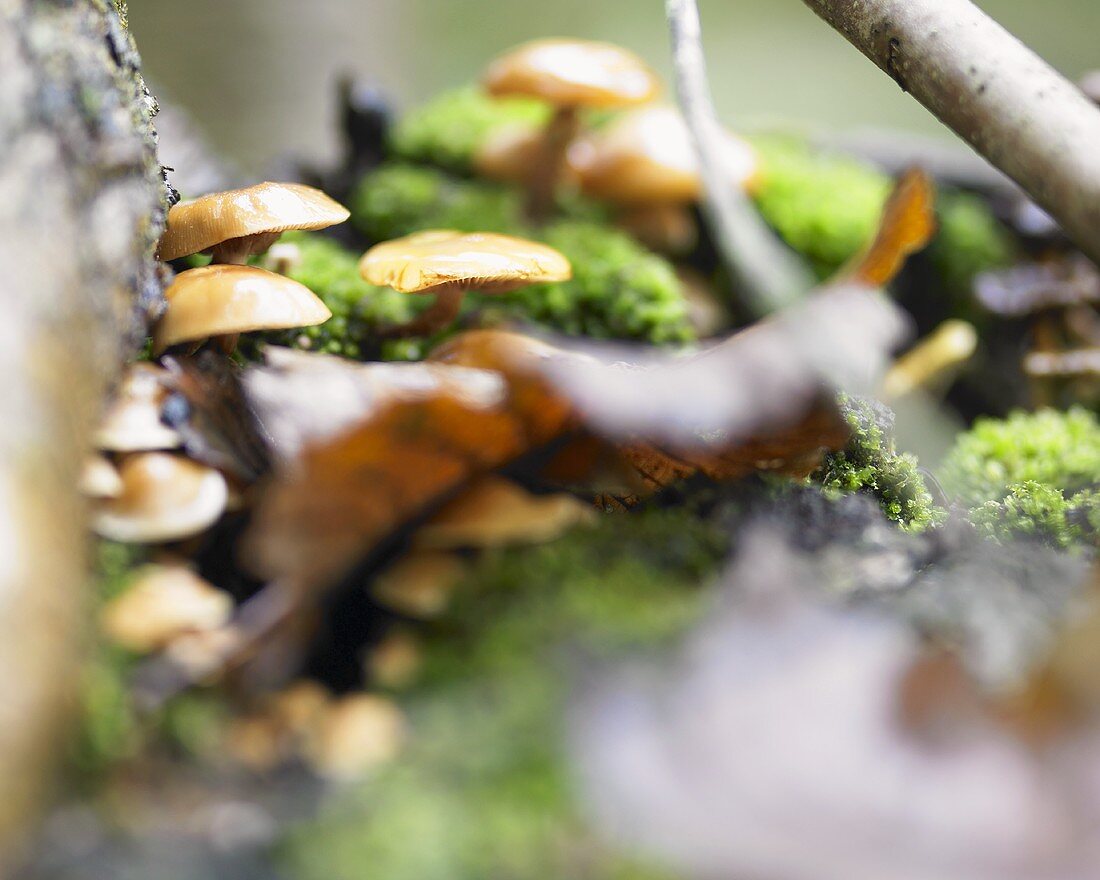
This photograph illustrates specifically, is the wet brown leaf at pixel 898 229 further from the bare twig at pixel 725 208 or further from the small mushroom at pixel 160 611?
the small mushroom at pixel 160 611

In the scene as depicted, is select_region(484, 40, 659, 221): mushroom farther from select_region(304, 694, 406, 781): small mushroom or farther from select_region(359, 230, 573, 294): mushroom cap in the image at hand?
select_region(304, 694, 406, 781): small mushroom

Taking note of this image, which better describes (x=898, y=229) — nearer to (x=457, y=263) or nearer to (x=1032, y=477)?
(x=1032, y=477)

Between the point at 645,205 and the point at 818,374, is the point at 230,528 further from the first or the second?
the point at 645,205

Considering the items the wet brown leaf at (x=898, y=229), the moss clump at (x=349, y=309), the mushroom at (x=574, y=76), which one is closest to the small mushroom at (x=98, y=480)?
the moss clump at (x=349, y=309)

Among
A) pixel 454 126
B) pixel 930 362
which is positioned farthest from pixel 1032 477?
pixel 454 126

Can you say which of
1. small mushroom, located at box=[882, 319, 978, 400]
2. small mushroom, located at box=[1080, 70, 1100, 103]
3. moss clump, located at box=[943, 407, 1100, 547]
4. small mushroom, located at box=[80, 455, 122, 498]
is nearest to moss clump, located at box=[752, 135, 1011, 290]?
small mushroom, located at box=[882, 319, 978, 400]

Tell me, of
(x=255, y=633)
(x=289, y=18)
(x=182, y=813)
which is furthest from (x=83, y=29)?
(x=289, y=18)

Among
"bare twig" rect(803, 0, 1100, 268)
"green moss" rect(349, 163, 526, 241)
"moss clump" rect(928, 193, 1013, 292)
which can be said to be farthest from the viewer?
"moss clump" rect(928, 193, 1013, 292)
